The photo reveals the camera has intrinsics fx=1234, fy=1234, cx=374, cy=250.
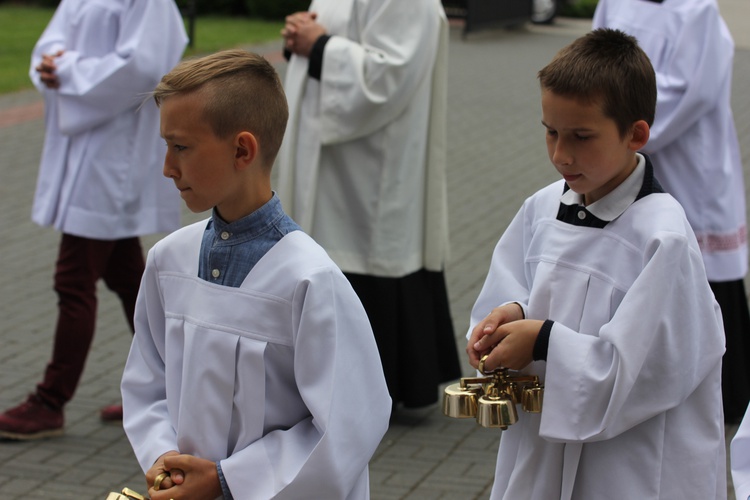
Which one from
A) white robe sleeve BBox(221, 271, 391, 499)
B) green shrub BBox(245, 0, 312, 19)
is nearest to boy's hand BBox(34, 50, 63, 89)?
white robe sleeve BBox(221, 271, 391, 499)

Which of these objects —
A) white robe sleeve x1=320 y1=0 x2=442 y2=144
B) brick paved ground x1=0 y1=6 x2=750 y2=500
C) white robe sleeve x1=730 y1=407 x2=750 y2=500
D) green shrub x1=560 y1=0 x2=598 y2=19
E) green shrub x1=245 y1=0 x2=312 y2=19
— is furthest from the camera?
green shrub x1=560 y1=0 x2=598 y2=19

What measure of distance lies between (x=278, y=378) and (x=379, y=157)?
255 cm

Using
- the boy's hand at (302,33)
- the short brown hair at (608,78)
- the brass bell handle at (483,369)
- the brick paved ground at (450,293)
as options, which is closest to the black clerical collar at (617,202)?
the short brown hair at (608,78)

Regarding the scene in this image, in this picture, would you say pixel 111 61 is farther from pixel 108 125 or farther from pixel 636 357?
pixel 636 357

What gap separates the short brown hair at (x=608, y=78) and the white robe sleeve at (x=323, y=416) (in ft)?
2.11

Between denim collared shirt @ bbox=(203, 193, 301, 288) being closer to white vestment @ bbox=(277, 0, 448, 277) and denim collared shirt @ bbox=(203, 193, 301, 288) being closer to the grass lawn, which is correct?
white vestment @ bbox=(277, 0, 448, 277)

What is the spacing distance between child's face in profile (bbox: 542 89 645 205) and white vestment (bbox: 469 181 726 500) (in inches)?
4.4

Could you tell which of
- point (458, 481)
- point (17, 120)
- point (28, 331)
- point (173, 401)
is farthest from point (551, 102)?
point (17, 120)

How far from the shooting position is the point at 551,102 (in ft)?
8.50

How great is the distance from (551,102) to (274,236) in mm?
651

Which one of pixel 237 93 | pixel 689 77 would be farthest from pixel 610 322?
pixel 689 77

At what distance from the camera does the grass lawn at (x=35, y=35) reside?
51.9 feet

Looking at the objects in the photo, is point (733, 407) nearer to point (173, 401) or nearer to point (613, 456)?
point (613, 456)

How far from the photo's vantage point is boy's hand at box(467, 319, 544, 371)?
101 inches
